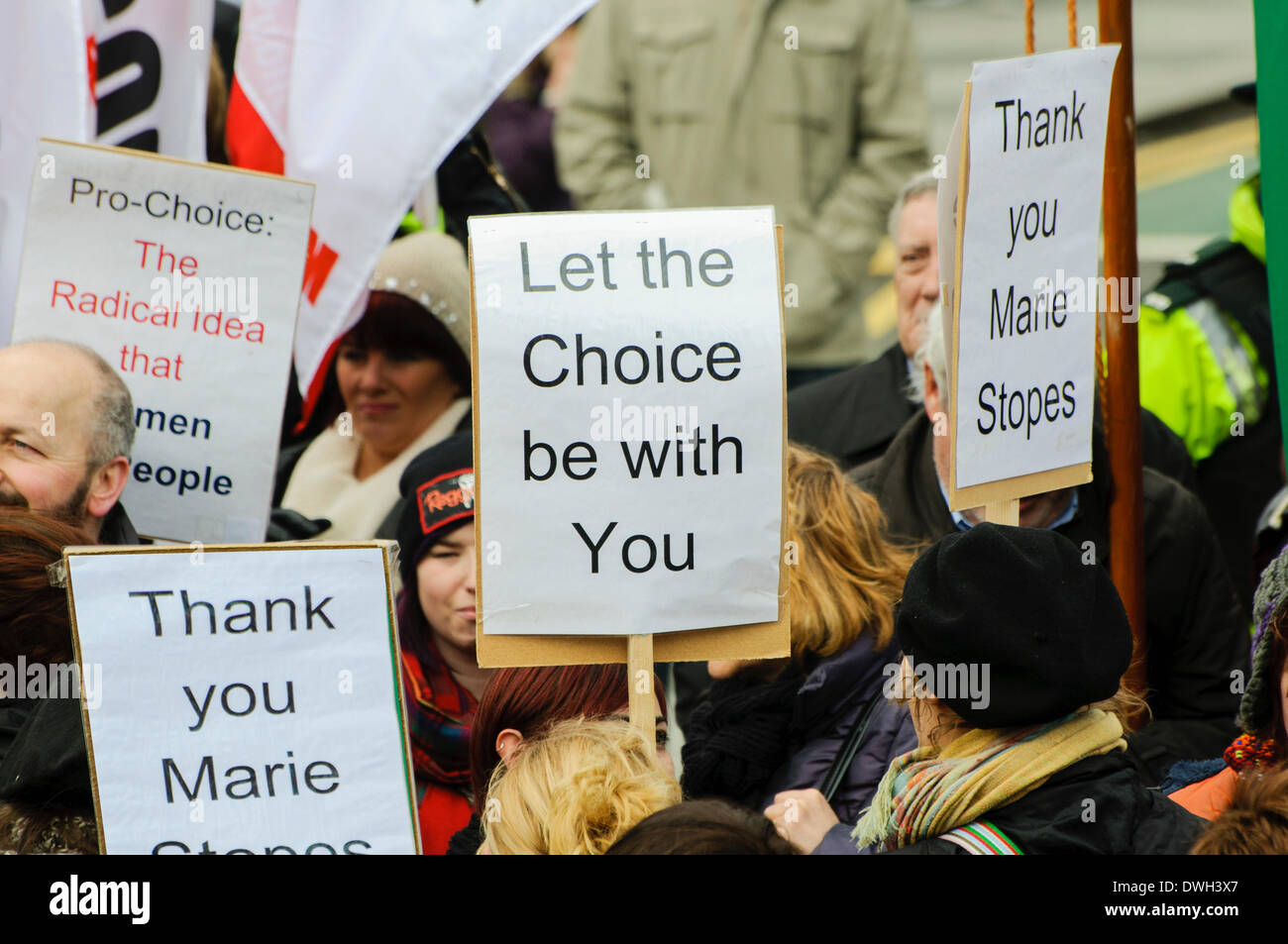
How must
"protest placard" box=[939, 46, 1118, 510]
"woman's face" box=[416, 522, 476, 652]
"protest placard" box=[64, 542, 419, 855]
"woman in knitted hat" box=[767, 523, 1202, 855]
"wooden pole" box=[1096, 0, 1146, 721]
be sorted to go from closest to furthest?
"woman in knitted hat" box=[767, 523, 1202, 855] → "protest placard" box=[64, 542, 419, 855] → "protest placard" box=[939, 46, 1118, 510] → "wooden pole" box=[1096, 0, 1146, 721] → "woman's face" box=[416, 522, 476, 652]

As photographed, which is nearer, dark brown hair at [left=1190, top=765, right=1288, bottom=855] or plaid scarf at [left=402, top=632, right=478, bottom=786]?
dark brown hair at [left=1190, top=765, right=1288, bottom=855]

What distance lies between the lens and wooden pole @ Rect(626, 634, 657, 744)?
2361 millimetres

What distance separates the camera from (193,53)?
12.5 feet

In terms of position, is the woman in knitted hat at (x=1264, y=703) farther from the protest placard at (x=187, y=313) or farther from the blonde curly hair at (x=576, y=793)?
the protest placard at (x=187, y=313)

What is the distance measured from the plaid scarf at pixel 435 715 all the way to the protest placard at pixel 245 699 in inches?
28.1

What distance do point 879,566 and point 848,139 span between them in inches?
94.9

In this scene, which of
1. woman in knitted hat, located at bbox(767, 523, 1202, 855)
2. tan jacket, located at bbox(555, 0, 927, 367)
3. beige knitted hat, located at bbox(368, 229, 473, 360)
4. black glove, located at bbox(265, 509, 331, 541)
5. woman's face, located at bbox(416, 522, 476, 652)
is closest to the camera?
woman in knitted hat, located at bbox(767, 523, 1202, 855)

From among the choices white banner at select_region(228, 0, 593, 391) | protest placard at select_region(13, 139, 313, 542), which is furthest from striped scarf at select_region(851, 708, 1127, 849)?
white banner at select_region(228, 0, 593, 391)

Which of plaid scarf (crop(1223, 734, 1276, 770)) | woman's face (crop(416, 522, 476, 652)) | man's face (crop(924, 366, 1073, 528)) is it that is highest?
man's face (crop(924, 366, 1073, 528))

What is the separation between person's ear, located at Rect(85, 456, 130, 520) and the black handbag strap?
4.93ft

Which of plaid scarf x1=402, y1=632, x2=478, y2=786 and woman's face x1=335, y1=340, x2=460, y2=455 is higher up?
woman's face x1=335, y1=340, x2=460, y2=455

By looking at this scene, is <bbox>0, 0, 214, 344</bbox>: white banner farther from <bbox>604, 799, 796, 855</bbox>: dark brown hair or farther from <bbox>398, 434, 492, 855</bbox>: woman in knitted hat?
<bbox>604, 799, 796, 855</bbox>: dark brown hair

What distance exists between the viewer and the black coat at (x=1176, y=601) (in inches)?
127

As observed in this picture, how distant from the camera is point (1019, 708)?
2055mm
